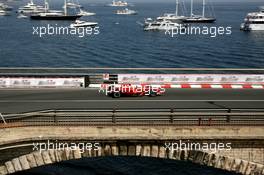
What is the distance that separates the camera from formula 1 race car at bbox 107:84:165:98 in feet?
117

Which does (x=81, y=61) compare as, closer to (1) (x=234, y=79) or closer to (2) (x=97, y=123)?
(1) (x=234, y=79)

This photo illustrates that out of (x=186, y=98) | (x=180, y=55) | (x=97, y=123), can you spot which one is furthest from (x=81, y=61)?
(x=97, y=123)

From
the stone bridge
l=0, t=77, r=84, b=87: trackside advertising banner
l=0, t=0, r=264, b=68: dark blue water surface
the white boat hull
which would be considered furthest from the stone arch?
the white boat hull

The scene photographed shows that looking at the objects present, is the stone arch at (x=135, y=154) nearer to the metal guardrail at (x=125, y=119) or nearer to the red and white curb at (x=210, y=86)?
the metal guardrail at (x=125, y=119)

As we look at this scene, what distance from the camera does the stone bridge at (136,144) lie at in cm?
2466

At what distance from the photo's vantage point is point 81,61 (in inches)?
3797

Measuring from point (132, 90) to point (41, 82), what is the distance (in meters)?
10.0

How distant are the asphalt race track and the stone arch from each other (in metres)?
6.92

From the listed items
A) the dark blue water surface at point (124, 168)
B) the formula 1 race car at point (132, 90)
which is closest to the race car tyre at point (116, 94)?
the formula 1 race car at point (132, 90)

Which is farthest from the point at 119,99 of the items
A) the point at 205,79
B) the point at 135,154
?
the point at 205,79

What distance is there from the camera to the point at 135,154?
25000 mm

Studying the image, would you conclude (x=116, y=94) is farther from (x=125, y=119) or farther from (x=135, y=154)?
(x=135, y=154)

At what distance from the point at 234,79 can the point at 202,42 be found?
9035 centimetres

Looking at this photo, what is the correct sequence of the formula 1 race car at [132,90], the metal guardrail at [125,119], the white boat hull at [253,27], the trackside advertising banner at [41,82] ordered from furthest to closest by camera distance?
the white boat hull at [253,27], the trackside advertising banner at [41,82], the formula 1 race car at [132,90], the metal guardrail at [125,119]
